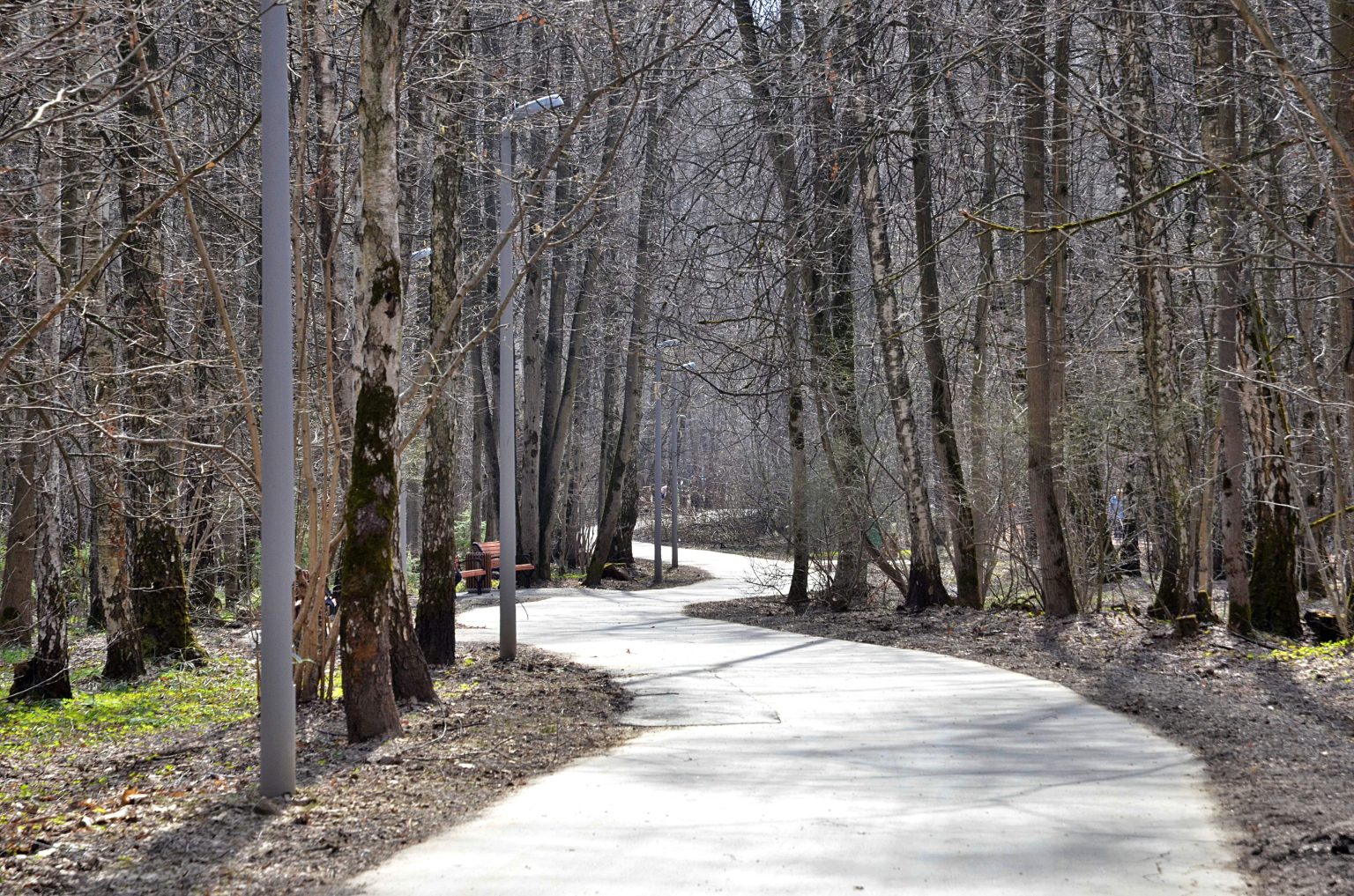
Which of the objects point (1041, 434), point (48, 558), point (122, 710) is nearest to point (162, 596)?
point (48, 558)

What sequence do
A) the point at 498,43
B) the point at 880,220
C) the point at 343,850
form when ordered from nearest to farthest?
the point at 343,850, the point at 880,220, the point at 498,43

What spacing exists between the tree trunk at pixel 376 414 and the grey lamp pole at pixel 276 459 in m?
1.56

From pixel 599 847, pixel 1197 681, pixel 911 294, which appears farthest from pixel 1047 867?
pixel 911 294

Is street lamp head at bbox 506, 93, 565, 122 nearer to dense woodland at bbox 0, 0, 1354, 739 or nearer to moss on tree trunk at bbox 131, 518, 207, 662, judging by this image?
dense woodland at bbox 0, 0, 1354, 739

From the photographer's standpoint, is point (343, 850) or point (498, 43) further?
point (498, 43)

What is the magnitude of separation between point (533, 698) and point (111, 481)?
4725mm

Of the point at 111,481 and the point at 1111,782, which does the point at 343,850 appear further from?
the point at 111,481

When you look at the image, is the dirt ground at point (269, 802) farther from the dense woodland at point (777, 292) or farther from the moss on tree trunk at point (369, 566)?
the dense woodland at point (777, 292)

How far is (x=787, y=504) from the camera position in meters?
21.8

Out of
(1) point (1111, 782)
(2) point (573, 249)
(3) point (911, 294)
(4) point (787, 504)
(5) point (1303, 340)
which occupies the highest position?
(2) point (573, 249)

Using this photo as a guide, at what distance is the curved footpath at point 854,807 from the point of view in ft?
18.2

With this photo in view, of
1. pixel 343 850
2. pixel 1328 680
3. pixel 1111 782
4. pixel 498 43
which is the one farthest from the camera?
pixel 498 43

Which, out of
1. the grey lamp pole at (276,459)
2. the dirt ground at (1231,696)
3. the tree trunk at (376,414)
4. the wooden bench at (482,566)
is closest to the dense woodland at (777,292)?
the tree trunk at (376,414)

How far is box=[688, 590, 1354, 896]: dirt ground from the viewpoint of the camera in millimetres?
5840
